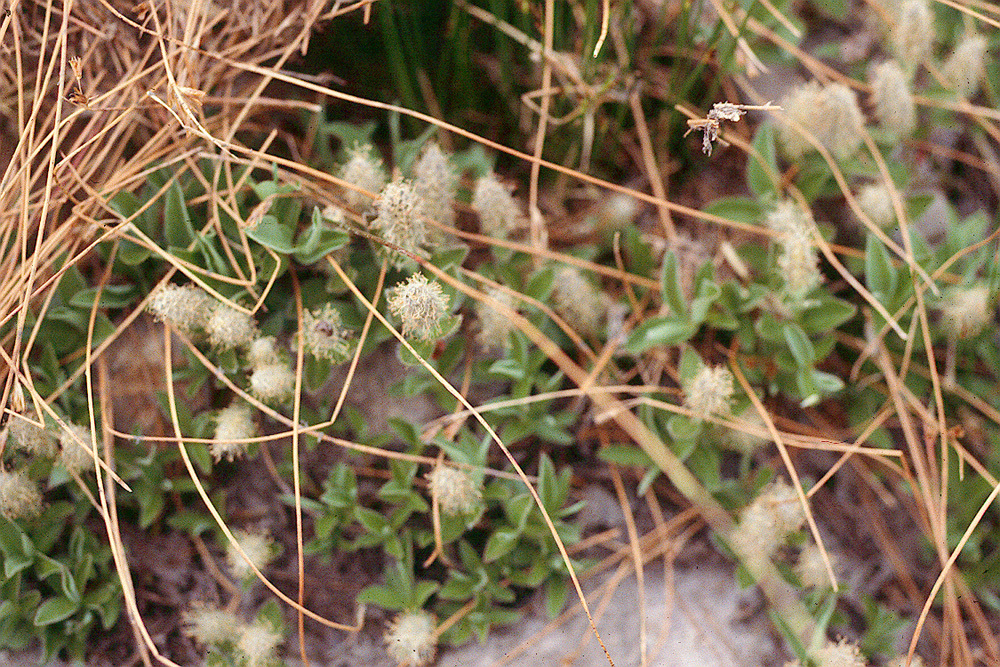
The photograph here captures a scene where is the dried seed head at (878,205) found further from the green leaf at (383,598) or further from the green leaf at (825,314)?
the green leaf at (383,598)

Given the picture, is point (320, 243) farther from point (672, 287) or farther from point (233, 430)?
point (672, 287)

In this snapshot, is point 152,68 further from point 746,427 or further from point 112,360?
point 746,427

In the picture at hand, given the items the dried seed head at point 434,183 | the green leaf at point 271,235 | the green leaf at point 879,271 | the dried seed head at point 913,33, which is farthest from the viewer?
the dried seed head at point 913,33

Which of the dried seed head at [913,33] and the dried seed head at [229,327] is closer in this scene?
the dried seed head at [229,327]

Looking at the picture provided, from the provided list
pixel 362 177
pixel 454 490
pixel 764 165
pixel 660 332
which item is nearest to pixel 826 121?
pixel 764 165

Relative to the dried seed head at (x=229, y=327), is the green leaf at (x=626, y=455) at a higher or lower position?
lower

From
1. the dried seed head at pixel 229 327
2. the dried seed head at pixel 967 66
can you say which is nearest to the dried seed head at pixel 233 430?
the dried seed head at pixel 229 327

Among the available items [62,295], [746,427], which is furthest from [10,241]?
[746,427]
